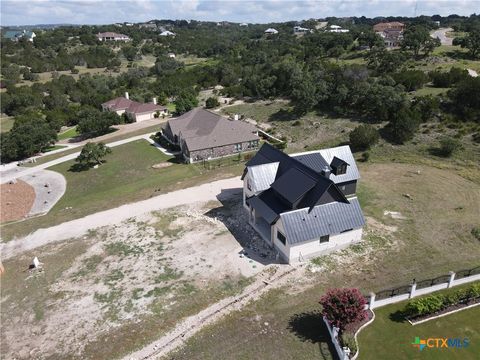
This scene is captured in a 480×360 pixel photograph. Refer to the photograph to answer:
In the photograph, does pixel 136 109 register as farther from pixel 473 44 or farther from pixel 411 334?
pixel 473 44

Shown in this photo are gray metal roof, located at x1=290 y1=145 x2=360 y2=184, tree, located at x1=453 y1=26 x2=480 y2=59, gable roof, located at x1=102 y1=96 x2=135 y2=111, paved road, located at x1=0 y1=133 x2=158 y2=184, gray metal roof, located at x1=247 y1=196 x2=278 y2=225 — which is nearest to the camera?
gray metal roof, located at x1=247 y1=196 x2=278 y2=225

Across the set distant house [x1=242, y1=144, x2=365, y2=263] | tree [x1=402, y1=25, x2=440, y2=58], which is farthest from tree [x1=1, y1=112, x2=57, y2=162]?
tree [x1=402, y1=25, x2=440, y2=58]

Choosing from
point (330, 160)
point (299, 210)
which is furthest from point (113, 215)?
point (330, 160)

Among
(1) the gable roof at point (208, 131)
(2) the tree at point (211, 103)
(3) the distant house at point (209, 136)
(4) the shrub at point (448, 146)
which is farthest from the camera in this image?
(2) the tree at point (211, 103)

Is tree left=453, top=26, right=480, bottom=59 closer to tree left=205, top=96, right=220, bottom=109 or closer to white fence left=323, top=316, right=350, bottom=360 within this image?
tree left=205, top=96, right=220, bottom=109

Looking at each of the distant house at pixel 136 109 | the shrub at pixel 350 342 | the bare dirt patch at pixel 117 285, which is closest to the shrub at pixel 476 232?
the shrub at pixel 350 342

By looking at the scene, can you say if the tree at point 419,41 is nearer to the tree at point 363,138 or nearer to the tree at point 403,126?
the tree at point 403,126
